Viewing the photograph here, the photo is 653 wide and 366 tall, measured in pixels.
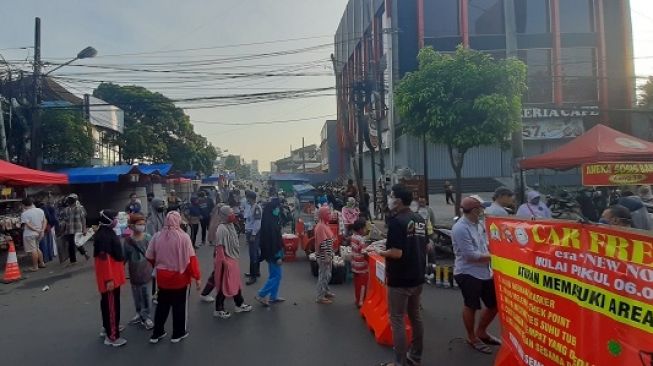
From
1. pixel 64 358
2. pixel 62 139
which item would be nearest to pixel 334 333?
pixel 64 358

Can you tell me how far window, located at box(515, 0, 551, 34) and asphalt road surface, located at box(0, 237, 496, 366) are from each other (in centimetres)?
2337

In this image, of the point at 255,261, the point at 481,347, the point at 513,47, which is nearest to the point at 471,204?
the point at 481,347

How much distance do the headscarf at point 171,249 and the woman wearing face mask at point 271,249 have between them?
1.66 metres

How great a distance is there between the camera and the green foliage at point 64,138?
1958 cm

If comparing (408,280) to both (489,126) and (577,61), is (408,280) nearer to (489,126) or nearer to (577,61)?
(489,126)

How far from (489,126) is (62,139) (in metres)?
17.5

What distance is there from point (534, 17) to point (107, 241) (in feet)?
89.8

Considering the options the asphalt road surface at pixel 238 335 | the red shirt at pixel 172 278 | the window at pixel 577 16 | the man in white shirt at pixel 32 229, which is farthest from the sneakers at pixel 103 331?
the window at pixel 577 16

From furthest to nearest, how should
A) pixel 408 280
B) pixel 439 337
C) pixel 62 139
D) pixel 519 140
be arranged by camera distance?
pixel 62 139 < pixel 519 140 < pixel 439 337 < pixel 408 280

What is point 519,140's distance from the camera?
10.4 m

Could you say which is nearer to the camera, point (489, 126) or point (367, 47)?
point (489, 126)

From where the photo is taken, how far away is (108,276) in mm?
5531

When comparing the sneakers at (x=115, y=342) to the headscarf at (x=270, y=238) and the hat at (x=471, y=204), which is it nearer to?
the headscarf at (x=270, y=238)

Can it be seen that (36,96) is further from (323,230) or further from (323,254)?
(323,254)
